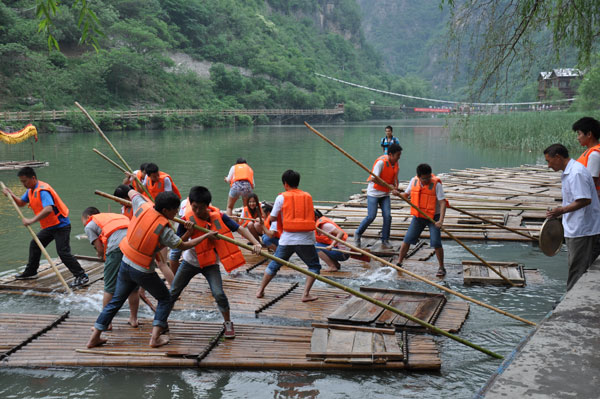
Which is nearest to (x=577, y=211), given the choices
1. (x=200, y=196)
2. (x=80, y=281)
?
(x=200, y=196)

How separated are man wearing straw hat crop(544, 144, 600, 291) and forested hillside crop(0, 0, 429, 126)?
69.2 feet

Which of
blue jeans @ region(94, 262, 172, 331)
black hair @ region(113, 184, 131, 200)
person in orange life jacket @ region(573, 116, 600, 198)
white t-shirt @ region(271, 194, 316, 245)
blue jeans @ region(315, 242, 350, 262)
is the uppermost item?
person in orange life jacket @ region(573, 116, 600, 198)

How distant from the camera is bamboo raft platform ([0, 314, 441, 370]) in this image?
4605 millimetres

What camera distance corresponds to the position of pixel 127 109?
54500mm

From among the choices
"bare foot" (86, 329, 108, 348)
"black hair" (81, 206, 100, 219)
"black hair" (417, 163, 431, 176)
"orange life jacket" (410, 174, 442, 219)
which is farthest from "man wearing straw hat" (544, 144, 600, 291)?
"black hair" (81, 206, 100, 219)

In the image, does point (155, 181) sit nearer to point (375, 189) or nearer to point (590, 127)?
point (375, 189)

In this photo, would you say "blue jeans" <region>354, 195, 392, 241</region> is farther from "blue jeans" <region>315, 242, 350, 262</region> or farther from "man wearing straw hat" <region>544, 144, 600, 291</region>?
"man wearing straw hat" <region>544, 144, 600, 291</region>

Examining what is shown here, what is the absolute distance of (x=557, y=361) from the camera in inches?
123

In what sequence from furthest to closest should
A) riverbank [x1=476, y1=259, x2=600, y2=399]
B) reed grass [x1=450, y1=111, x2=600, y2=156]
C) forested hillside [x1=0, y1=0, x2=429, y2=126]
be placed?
forested hillside [x1=0, y1=0, x2=429, y2=126]
reed grass [x1=450, y1=111, x2=600, y2=156]
riverbank [x1=476, y1=259, x2=600, y2=399]

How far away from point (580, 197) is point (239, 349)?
3304 millimetres

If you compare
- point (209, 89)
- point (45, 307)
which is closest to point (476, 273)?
point (45, 307)

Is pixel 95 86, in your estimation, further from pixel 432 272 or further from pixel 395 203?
pixel 432 272

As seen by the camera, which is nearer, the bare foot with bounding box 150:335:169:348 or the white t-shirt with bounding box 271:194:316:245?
the bare foot with bounding box 150:335:169:348

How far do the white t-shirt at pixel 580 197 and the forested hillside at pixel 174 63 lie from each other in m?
21.2
